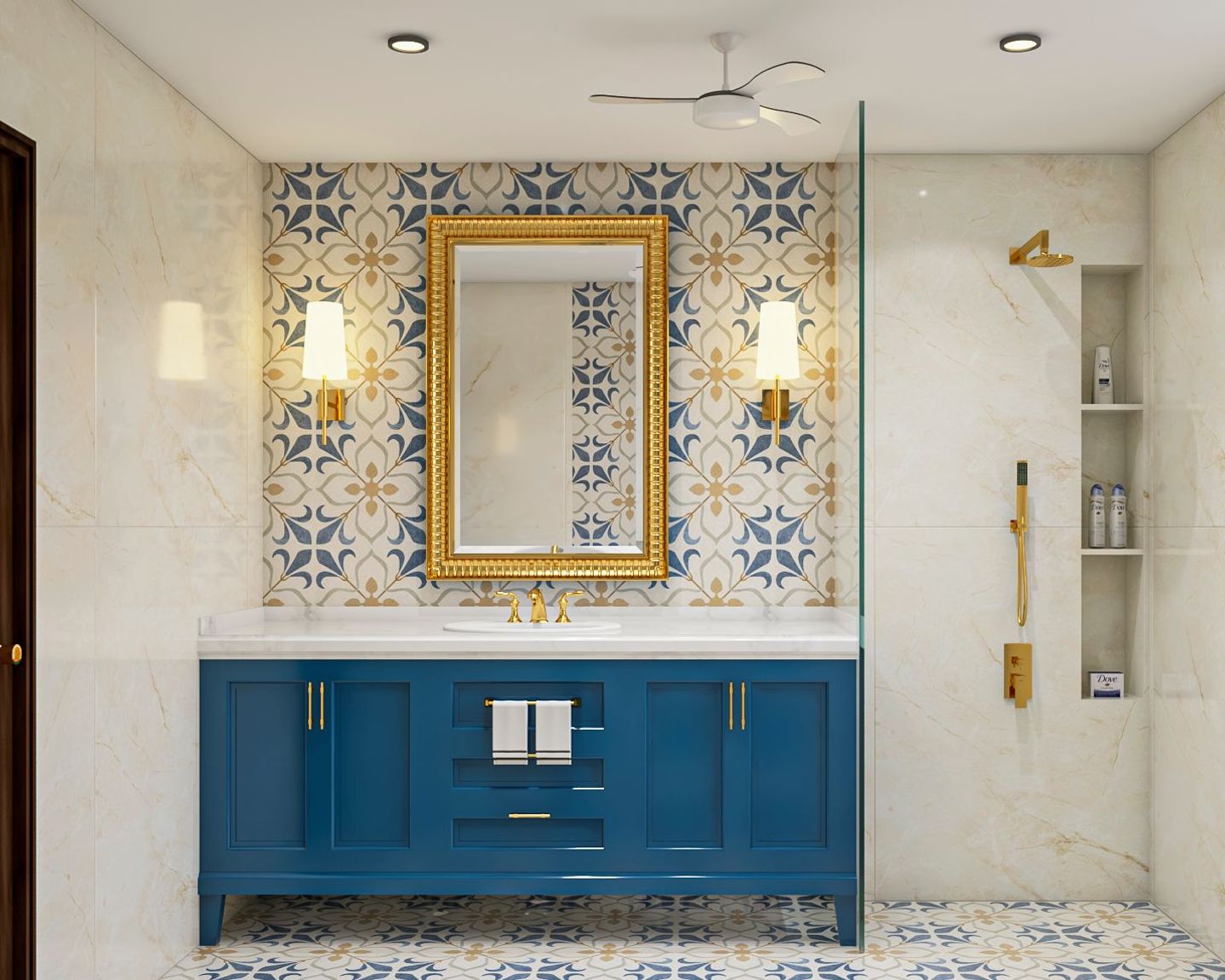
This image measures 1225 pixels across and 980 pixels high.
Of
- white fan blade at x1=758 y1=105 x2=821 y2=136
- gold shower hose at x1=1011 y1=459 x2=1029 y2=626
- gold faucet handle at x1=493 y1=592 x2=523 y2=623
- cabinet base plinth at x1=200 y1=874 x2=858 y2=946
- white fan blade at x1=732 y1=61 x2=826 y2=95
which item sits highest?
white fan blade at x1=732 y1=61 x2=826 y2=95

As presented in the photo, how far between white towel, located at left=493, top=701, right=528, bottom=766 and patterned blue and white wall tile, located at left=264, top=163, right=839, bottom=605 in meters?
0.72

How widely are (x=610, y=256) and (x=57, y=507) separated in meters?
2.08

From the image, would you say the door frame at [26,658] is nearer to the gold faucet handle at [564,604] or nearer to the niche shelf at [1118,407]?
the gold faucet handle at [564,604]

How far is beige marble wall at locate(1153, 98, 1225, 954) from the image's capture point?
11.1 ft

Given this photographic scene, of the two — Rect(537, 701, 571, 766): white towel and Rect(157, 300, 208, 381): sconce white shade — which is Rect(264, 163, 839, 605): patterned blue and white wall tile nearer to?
Rect(157, 300, 208, 381): sconce white shade

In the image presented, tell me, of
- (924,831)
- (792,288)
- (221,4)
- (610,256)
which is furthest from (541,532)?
(221,4)

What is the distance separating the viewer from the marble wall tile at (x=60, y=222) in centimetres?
250

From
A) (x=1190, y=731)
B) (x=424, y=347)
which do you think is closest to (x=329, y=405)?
(x=424, y=347)

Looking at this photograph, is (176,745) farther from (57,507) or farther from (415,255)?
(415,255)

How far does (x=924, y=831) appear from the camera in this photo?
3.87 m

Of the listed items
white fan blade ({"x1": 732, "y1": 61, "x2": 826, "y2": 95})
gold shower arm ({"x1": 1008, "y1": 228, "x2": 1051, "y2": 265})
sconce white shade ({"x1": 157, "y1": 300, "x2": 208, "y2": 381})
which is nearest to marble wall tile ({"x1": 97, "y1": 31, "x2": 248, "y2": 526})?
sconce white shade ({"x1": 157, "y1": 300, "x2": 208, "y2": 381})

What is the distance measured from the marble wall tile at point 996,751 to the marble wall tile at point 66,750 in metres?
2.50

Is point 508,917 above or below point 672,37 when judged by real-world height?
below

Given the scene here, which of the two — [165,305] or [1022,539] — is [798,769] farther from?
[165,305]
